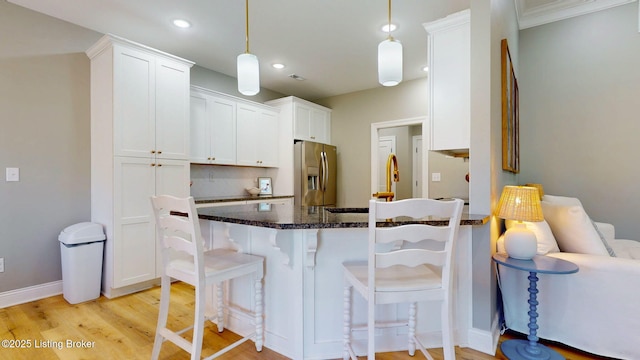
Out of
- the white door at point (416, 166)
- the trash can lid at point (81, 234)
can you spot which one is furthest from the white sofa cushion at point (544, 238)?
the white door at point (416, 166)

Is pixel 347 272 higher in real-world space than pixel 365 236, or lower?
lower

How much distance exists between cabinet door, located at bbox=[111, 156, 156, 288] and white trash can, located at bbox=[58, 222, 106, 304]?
16cm

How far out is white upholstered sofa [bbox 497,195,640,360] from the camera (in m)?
1.68

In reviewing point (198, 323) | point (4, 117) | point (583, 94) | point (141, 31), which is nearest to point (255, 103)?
point (141, 31)

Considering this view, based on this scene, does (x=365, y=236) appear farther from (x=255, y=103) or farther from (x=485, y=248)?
(x=255, y=103)

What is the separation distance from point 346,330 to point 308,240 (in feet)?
1.77

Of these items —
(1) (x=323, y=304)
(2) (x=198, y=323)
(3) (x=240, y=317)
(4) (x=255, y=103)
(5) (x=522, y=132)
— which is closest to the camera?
(2) (x=198, y=323)

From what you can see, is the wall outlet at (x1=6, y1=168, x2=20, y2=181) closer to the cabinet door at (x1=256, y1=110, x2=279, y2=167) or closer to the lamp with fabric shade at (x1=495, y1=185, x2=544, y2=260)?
the cabinet door at (x1=256, y1=110, x2=279, y2=167)

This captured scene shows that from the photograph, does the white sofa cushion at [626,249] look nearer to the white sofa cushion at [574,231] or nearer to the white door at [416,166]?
the white sofa cushion at [574,231]

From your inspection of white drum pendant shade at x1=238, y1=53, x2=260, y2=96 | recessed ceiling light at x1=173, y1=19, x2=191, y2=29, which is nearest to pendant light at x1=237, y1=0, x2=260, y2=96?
white drum pendant shade at x1=238, y1=53, x2=260, y2=96

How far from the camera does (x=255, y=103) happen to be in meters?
4.32

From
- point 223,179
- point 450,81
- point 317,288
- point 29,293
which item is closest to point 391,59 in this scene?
point 450,81

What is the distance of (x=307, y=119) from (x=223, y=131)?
145cm

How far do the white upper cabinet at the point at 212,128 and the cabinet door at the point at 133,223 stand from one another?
2.48 ft
